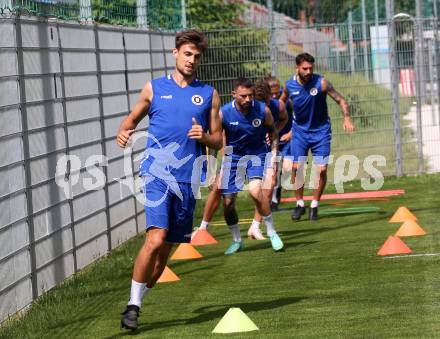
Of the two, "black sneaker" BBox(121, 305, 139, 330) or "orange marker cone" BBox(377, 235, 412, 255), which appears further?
"orange marker cone" BBox(377, 235, 412, 255)

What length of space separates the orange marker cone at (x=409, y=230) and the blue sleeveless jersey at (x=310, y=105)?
2.97m

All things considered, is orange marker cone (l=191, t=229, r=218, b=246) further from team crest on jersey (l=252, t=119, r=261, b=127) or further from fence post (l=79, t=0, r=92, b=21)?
fence post (l=79, t=0, r=92, b=21)

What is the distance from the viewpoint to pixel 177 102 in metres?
9.70

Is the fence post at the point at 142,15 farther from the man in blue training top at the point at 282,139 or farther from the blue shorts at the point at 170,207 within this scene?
the blue shorts at the point at 170,207

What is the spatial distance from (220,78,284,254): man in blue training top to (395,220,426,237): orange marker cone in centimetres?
142

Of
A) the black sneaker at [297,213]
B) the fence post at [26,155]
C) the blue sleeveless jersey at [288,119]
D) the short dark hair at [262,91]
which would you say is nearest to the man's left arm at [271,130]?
the short dark hair at [262,91]

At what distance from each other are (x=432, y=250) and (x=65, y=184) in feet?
12.3

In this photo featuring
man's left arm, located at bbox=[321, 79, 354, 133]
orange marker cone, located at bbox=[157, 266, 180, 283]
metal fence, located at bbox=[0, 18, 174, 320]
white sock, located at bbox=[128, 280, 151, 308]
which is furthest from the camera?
man's left arm, located at bbox=[321, 79, 354, 133]

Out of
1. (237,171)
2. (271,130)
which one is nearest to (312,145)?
(271,130)

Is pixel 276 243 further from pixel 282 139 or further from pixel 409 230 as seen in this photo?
pixel 282 139

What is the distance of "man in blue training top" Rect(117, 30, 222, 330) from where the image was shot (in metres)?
9.52

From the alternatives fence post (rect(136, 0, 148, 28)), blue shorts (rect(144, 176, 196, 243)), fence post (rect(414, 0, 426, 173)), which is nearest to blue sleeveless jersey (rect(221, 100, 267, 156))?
blue shorts (rect(144, 176, 196, 243))

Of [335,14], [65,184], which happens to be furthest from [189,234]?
[335,14]

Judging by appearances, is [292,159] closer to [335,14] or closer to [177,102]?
[177,102]
